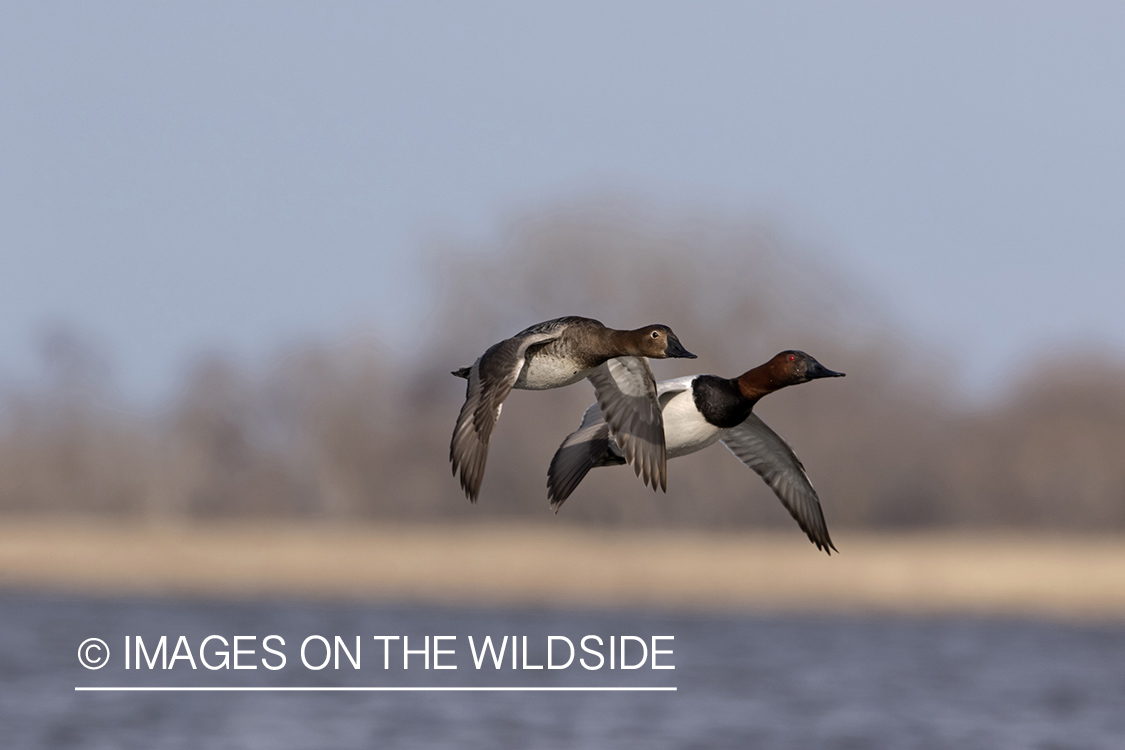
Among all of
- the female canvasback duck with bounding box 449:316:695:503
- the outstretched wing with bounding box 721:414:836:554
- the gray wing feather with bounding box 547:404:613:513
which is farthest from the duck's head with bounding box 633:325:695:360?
the outstretched wing with bounding box 721:414:836:554

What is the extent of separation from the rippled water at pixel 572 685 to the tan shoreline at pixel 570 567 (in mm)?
1230

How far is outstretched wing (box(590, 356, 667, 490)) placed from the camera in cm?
298

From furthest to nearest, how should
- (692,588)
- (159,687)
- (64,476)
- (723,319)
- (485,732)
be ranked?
(64,476) → (692,588) → (159,687) → (485,732) → (723,319)

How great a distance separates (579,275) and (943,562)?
41.8 meters

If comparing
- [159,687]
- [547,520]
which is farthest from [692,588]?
[159,687]

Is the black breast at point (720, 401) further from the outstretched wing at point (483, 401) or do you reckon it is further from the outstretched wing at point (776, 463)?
the outstretched wing at point (483, 401)

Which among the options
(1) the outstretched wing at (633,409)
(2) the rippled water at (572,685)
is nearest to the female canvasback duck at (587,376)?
(1) the outstretched wing at (633,409)

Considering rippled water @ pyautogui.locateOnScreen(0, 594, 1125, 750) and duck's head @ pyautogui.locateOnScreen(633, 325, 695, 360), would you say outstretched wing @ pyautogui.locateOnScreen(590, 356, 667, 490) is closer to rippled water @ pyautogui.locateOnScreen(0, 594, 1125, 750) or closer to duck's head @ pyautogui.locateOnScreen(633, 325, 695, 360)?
duck's head @ pyautogui.locateOnScreen(633, 325, 695, 360)

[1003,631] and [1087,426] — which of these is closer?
[1087,426]

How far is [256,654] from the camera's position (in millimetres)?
49031

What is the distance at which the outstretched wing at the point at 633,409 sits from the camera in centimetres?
298

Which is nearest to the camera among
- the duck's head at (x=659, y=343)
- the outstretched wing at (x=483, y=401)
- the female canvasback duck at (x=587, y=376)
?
the outstretched wing at (x=483, y=401)

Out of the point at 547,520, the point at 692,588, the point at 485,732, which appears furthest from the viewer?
the point at 692,588

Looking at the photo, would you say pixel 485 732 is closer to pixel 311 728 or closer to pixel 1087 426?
pixel 311 728
